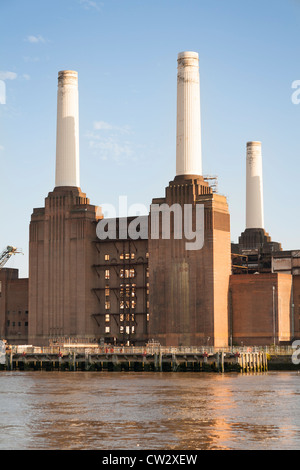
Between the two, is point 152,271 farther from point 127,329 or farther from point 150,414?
point 150,414

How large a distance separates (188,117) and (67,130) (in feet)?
68.6

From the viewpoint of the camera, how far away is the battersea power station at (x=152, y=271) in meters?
134

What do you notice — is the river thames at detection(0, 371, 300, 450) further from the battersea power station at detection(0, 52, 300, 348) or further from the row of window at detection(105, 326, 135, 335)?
the row of window at detection(105, 326, 135, 335)

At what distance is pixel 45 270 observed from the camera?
147 meters

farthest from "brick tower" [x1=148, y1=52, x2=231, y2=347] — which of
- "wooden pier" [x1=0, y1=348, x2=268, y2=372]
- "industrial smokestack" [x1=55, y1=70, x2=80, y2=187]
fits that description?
"industrial smokestack" [x1=55, y1=70, x2=80, y2=187]

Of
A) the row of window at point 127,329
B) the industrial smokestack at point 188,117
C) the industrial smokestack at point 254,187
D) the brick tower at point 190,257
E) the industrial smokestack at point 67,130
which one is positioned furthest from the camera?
the industrial smokestack at point 254,187

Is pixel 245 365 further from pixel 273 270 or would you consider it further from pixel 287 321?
pixel 273 270

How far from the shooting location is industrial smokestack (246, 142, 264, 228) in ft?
561

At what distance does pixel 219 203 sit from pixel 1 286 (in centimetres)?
4480

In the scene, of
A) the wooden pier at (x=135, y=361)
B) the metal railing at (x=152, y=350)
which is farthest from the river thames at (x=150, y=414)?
the metal railing at (x=152, y=350)

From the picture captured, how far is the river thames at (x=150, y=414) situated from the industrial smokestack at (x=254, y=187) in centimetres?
7665

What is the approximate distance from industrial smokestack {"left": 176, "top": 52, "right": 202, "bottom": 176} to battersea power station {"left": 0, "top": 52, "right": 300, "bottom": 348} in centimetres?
14

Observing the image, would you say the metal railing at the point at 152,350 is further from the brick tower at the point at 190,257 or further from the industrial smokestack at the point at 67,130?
the industrial smokestack at the point at 67,130
